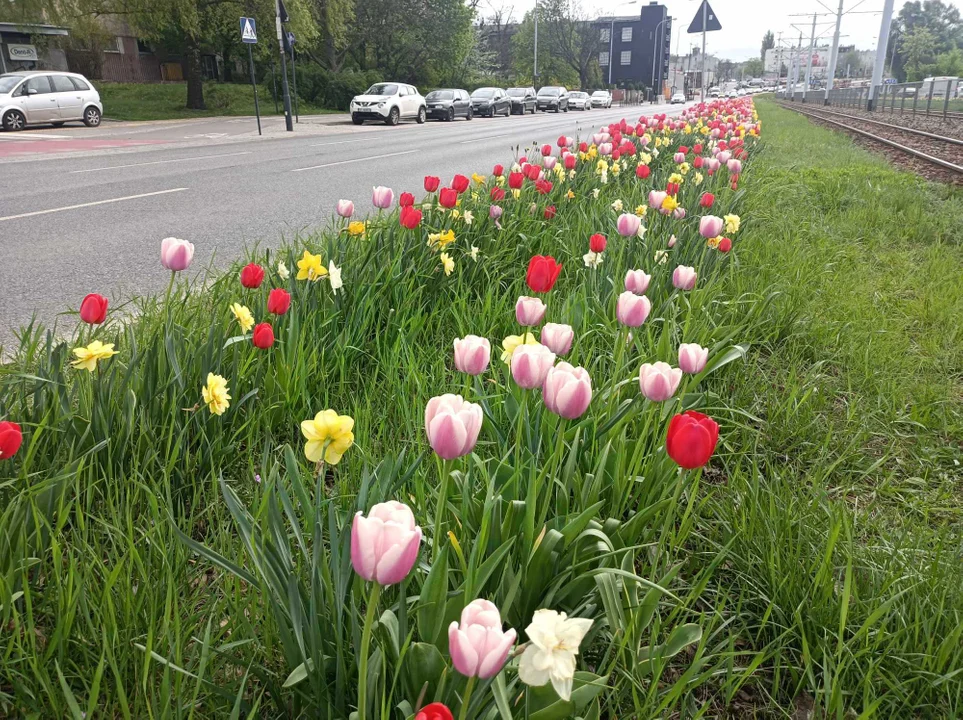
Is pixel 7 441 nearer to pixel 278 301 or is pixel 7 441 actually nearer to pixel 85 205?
pixel 278 301

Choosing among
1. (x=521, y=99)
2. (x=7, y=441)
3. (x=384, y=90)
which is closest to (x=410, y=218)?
(x=7, y=441)

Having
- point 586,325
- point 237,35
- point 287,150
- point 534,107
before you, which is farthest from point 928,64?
point 586,325

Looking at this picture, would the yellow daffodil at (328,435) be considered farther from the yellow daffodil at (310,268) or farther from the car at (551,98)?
the car at (551,98)

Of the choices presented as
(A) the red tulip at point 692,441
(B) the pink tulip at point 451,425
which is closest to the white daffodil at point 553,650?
(B) the pink tulip at point 451,425

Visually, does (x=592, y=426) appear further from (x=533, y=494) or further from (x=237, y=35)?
(x=237, y=35)

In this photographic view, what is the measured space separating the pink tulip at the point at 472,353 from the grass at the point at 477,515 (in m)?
0.13

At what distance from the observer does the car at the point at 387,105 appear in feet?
85.5

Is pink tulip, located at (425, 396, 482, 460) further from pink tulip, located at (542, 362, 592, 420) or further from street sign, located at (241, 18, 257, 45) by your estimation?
street sign, located at (241, 18, 257, 45)

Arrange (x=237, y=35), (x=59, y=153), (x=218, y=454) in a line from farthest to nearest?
(x=237, y=35), (x=59, y=153), (x=218, y=454)

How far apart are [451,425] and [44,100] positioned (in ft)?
76.2

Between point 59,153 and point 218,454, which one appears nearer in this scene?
point 218,454

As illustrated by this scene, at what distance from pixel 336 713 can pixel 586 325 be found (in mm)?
1850

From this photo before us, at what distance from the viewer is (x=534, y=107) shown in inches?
1761

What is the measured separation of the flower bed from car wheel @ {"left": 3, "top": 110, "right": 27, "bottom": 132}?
1994cm
